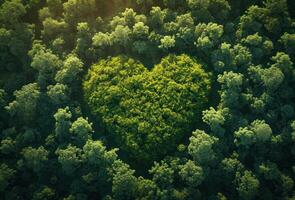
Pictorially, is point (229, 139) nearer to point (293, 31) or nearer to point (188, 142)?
point (188, 142)

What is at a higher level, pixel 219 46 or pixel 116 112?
pixel 219 46

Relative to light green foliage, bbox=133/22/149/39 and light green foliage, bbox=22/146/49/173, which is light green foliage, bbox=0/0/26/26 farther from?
light green foliage, bbox=22/146/49/173

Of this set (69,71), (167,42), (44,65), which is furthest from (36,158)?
(167,42)

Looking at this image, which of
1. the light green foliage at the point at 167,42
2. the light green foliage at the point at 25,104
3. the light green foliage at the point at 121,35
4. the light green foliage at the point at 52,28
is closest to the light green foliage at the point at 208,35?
the light green foliage at the point at 167,42

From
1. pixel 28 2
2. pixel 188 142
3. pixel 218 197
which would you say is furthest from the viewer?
pixel 28 2

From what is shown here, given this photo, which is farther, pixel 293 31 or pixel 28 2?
pixel 28 2

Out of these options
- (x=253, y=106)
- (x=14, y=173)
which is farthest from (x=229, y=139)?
(x=14, y=173)

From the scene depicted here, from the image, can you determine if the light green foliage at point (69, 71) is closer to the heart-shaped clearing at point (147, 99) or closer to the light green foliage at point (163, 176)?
the heart-shaped clearing at point (147, 99)
